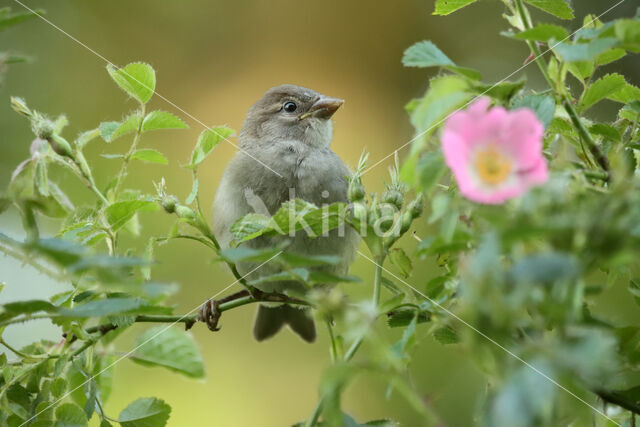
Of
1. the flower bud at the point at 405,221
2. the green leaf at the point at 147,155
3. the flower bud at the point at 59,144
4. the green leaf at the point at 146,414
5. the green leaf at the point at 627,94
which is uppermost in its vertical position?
the flower bud at the point at 59,144

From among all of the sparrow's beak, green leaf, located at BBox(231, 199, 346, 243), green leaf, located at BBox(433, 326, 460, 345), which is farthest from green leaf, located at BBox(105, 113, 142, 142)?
the sparrow's beak

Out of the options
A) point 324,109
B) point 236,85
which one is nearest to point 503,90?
point 324,109

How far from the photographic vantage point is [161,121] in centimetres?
116

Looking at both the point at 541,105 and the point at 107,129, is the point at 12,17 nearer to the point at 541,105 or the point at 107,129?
the point at 107,129

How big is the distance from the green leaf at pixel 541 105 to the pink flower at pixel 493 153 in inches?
4.5

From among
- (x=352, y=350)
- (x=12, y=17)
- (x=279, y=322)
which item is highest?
(x=12, y=17)

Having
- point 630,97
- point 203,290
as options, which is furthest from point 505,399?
point 203,290

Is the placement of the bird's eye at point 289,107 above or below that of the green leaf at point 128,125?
above

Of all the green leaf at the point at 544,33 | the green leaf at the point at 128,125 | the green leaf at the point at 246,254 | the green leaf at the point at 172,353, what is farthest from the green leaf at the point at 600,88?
the green leaf at the point at 128,125

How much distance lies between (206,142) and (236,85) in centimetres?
299

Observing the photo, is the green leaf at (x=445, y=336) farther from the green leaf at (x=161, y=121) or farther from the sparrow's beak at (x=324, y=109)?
the sparrow's beak at (x=324, y=109)

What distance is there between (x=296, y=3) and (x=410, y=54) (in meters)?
3.66

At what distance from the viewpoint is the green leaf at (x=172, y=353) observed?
2.55 feet

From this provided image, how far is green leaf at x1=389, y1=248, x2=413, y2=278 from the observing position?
1081mm
